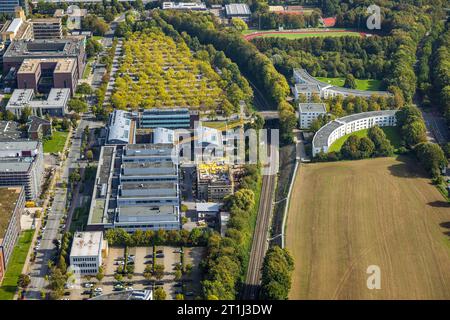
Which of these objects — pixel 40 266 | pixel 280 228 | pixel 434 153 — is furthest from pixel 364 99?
pixel 40 266

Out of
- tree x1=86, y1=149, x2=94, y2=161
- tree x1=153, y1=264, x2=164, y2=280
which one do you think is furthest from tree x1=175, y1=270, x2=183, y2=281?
tree x1=86, y1=149, x2=94, y2=161

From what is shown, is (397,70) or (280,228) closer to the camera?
(280,228)

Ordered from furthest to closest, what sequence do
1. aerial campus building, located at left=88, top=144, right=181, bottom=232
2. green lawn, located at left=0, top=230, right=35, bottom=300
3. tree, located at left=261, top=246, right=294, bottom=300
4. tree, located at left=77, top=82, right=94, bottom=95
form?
1. tree, located at left=77, top=82, right=94, bottom=95
2. aerial campus building, located at left=88, top=144, right=181, bottom=232
3. green lawn, located at left=0, top=230, right=35, bottom=300
4. tree, located at left=261, top=246, right=294, bottom=300

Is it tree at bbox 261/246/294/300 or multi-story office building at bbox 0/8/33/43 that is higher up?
tree at bbox 261/246/294/300

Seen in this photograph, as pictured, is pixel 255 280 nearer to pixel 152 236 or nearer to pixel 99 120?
pixel 152 236

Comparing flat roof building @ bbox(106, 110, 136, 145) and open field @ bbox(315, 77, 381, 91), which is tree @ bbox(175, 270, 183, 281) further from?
open field @ bbox(315, 77, 381, 91)
